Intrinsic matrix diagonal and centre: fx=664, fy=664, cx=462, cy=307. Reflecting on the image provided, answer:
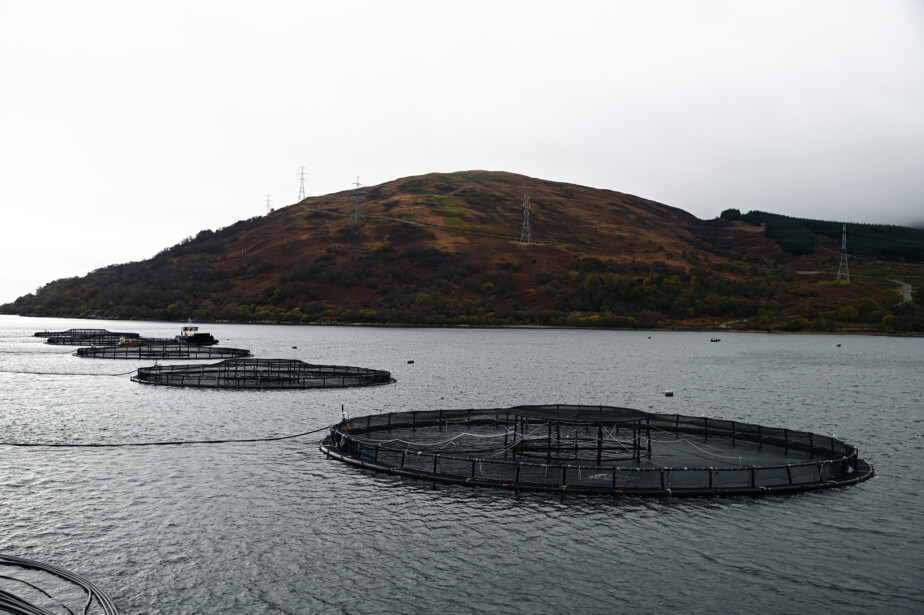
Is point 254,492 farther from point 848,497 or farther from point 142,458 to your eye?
point 848,497

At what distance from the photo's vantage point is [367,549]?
29.4m

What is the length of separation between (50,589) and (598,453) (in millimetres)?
29539

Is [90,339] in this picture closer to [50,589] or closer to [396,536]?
[50,589]

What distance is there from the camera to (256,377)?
85.7m

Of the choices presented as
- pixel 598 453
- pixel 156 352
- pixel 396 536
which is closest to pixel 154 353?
pixel 156 352

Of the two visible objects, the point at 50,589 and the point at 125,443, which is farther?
the point at 125,443

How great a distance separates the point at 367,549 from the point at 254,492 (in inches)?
450

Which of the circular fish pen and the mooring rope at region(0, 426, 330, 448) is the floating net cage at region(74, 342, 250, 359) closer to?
the mooring rope at region(0, 426, 330, 448)

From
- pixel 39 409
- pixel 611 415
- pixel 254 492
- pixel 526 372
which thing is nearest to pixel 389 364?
pixel 526 372

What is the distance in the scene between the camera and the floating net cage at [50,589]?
21609 millimetres

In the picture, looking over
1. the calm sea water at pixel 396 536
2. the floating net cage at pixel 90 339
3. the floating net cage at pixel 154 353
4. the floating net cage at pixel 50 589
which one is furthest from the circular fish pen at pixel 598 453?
the floating net cage at pixel 90 339

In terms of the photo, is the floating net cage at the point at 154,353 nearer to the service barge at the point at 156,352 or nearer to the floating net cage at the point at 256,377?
the service barge at the point at 156,352

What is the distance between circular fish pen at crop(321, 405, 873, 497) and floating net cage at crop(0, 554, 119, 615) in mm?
18369

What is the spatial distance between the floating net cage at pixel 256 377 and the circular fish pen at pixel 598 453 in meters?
35.4
